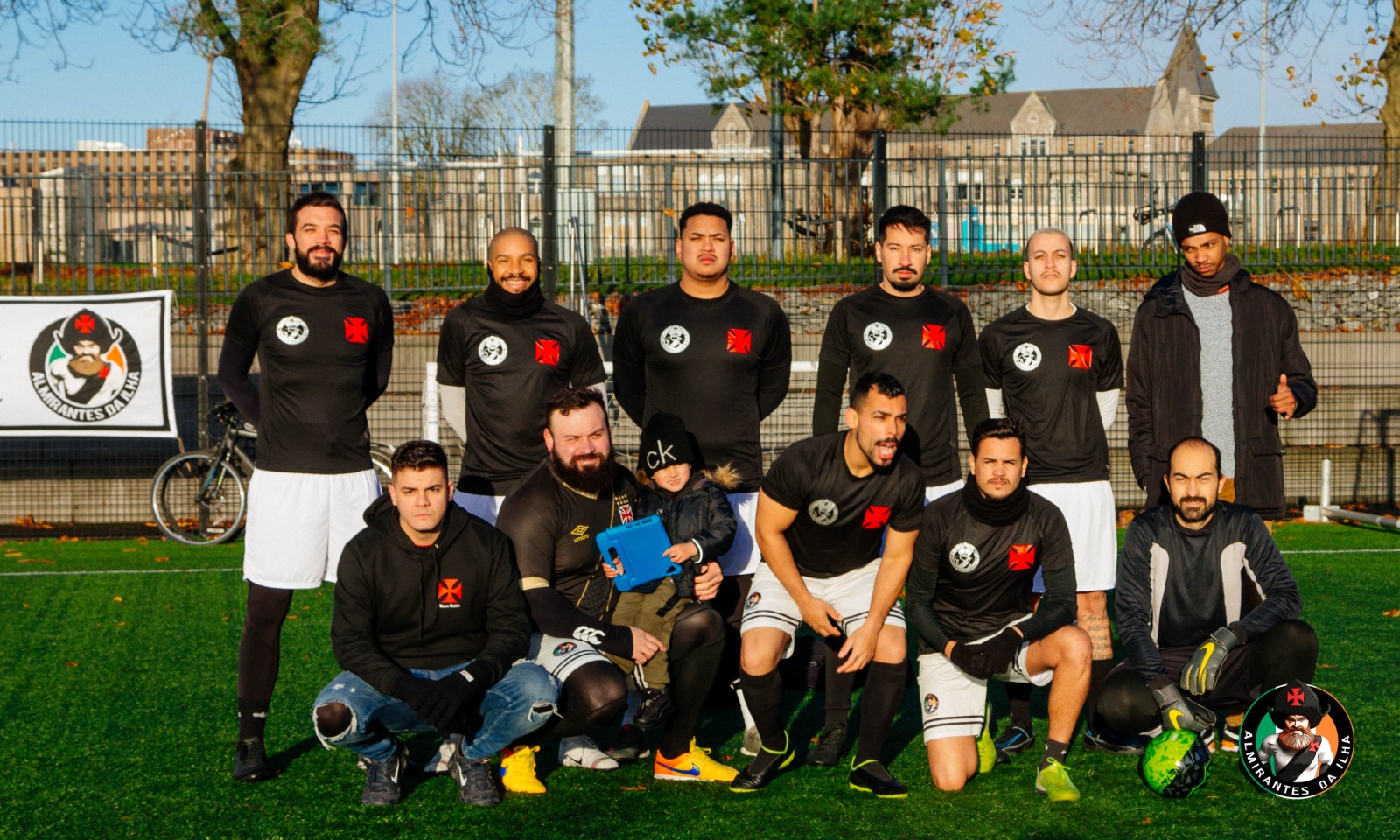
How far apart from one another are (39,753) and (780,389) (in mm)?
3200

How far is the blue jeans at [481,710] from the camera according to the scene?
4301 millimetres

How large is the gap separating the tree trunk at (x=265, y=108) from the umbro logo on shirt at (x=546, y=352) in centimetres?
613

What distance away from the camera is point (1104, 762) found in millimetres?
4898

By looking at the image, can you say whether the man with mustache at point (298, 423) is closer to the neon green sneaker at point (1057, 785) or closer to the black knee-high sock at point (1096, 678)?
the neon green sneaker at point (1057, 785)

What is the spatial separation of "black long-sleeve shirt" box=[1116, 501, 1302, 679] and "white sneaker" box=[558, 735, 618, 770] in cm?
191

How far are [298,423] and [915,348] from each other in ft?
7.92

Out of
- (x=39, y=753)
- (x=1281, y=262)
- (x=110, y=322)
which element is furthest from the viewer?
(x=1281, y=262)

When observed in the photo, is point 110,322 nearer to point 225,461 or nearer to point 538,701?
point 225,461

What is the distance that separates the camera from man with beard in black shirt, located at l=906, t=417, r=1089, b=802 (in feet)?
15.1

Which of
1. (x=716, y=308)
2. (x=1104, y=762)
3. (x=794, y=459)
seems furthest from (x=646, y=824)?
(x=716, y=308)

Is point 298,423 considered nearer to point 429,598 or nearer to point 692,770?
point 429,598

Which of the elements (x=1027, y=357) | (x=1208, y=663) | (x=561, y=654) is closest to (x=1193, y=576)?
(x=1208, y=663)

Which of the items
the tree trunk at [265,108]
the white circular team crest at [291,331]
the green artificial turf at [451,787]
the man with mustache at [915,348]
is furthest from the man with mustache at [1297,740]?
the tree trunk at [265,108]

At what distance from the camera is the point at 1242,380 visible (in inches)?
211
